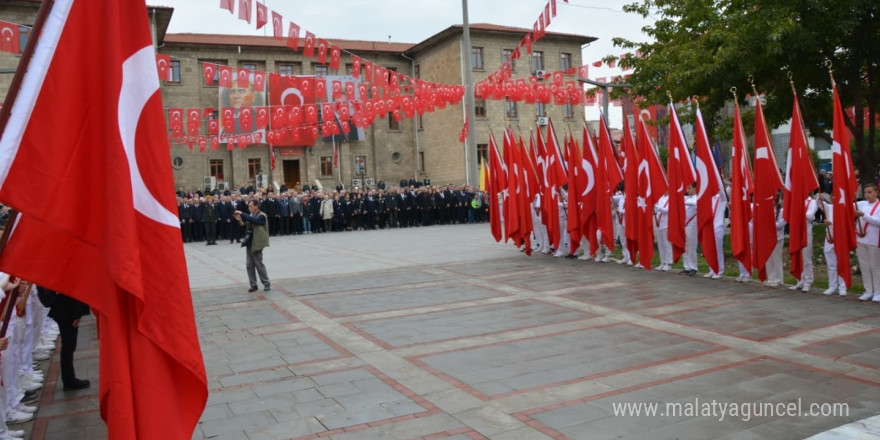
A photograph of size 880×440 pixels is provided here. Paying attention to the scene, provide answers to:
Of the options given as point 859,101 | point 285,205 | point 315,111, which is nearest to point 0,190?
point 859,101

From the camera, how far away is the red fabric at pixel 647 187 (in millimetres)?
13352

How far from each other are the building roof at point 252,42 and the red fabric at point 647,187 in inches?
1327

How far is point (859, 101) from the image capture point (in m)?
14.6

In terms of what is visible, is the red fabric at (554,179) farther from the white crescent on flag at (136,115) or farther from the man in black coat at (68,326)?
the white crescent on flag at (136,115)

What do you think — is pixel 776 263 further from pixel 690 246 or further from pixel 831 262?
pixel 690 246

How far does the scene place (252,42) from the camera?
43844 mm

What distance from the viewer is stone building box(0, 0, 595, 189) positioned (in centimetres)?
4234

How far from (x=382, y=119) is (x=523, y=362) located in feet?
116

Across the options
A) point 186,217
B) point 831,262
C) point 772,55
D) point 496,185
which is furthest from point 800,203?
point 186,217

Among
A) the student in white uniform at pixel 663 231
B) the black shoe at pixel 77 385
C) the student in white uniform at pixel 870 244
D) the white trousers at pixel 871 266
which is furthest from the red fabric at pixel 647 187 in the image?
the black shoe at pixel 77 385

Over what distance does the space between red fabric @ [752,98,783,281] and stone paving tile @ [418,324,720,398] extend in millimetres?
4198

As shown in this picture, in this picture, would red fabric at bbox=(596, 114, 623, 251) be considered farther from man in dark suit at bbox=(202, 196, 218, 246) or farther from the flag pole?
man in dark suit at bbox=(202, 196, 218, 246)

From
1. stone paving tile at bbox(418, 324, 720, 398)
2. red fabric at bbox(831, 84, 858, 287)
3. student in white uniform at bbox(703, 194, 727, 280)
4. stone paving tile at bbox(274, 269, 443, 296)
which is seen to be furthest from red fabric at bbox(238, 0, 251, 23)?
red fabric at bbox(831, 84, 858, 287)

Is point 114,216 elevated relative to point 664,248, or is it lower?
elevated
